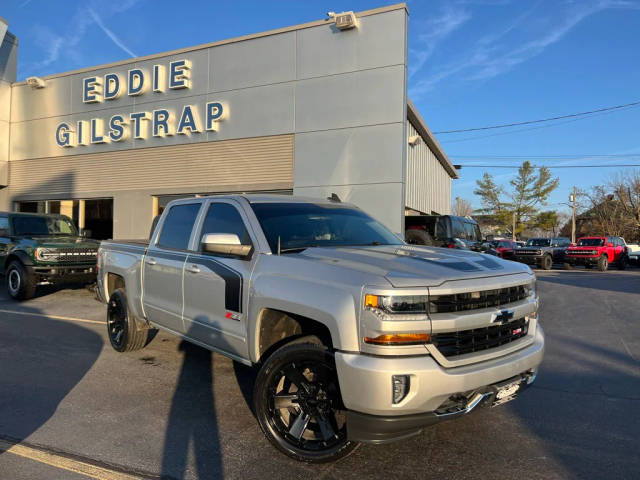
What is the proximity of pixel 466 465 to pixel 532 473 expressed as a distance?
0.40 metres

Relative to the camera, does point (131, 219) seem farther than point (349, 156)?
Yes

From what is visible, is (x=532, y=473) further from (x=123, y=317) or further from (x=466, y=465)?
(x=123, y=317)

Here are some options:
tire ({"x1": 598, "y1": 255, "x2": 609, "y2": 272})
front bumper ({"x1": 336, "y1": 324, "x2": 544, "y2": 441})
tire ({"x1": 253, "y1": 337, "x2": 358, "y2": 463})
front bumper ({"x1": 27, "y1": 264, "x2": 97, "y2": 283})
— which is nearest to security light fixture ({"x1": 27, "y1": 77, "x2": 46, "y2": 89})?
front bumper ({"x1": 27, "y1": 264, "x2": 97, "y2": 283})

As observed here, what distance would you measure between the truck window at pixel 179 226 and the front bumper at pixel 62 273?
6.12 m

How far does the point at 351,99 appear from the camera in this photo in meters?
14.2

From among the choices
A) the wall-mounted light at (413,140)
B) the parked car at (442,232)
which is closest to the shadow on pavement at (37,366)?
the parked car at (442,232)

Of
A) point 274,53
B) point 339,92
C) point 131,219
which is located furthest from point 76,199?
point 339,92

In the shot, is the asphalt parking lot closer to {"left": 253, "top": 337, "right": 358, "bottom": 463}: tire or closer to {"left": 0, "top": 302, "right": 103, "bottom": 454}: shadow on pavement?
{"left": 0, "top": 302, "right": 103, "bottom": 454}: shadow on pavement

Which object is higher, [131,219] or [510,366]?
[131,219]

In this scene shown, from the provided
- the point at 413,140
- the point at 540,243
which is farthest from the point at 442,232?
the point at 540,243

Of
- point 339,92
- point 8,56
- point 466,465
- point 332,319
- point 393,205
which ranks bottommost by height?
point 466,465

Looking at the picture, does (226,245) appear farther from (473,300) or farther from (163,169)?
(163,169)

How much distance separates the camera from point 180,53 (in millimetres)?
17000

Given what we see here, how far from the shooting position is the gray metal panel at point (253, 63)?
49.7 ft
